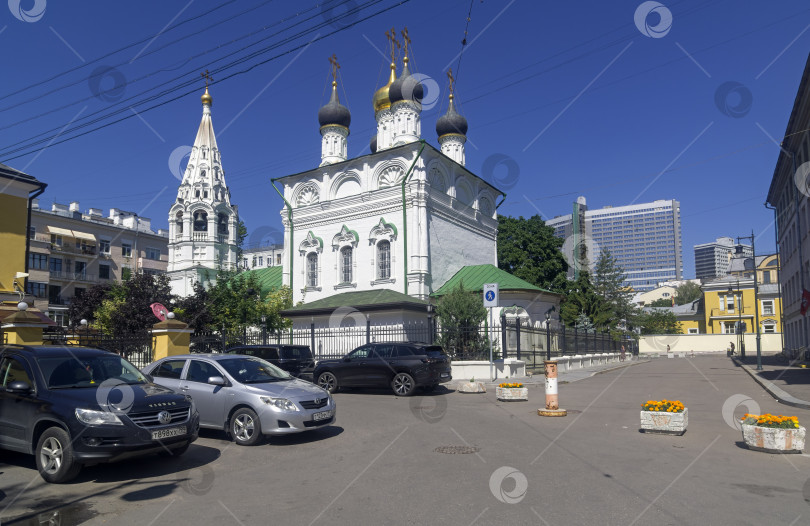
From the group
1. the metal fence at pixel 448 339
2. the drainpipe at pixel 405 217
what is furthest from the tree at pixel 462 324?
the drainpipe at pixel 405 217

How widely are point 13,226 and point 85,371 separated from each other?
17361mm

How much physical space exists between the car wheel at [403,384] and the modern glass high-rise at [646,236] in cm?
13450

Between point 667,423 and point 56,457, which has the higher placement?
point 56,457

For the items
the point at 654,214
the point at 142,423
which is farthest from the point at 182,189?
the point at 654,214

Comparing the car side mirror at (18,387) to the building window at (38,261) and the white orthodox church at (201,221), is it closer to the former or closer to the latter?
the white orthodox church at (201,221)

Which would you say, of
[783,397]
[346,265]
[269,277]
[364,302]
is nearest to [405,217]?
[364,302]

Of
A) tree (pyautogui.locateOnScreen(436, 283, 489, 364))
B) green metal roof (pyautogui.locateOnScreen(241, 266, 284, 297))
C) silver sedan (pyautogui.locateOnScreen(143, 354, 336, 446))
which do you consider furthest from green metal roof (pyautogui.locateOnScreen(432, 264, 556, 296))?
silver sedan (pyautogui.locateOnScreen(143, 354, 336, 446))

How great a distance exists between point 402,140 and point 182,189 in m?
18.7

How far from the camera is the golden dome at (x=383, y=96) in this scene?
35.8 metres

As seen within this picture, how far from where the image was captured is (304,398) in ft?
30.9

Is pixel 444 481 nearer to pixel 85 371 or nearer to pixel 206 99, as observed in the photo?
pixel 85 371

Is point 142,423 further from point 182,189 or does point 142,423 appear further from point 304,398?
point 182,189

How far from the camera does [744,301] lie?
68.0 m

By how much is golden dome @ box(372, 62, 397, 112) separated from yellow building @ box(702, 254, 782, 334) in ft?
153
